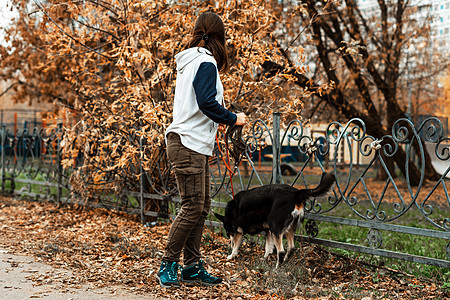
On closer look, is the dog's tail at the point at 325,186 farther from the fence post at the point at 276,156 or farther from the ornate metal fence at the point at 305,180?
the fence post at the point at 276,156

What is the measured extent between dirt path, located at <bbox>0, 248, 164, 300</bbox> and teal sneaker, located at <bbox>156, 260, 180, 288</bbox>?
185 mm

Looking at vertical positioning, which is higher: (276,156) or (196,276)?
(276,156)

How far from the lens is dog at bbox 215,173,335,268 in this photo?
13.7ft

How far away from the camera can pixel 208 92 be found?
11.8 feet

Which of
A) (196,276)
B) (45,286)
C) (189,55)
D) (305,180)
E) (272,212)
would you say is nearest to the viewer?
(189,55)

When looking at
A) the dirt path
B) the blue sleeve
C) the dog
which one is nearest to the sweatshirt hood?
Answer: the blue sleeve

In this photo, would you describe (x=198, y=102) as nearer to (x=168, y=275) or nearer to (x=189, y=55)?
(x=189, y=55)

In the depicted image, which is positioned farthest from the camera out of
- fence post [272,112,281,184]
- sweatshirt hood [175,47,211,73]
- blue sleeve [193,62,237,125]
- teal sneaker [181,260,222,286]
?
fence post [272,112,281,184]

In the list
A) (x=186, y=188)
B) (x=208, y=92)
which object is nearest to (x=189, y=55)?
(x=208, y=92)

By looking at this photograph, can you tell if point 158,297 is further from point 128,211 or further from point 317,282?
point 128,211

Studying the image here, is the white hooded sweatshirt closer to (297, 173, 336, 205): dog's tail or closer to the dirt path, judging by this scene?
(297, 173, 336, 205): dog's tail

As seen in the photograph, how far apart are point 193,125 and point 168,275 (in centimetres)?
123

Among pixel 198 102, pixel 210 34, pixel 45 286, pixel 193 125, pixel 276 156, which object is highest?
pixel 210 34

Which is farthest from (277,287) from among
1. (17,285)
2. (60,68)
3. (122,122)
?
(60,68)
